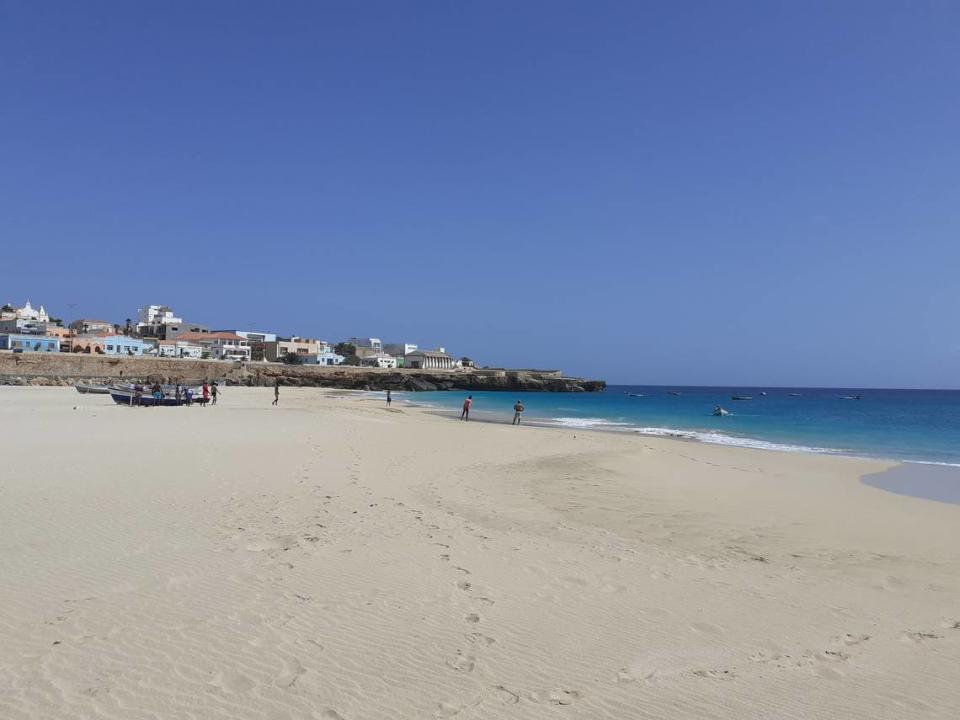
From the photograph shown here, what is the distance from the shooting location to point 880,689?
420 centimetres

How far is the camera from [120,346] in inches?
3551

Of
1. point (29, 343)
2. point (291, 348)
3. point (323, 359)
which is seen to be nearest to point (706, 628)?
point (29, 343)

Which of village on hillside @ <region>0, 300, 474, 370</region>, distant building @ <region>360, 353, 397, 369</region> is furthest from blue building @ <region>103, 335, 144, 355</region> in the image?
distant building @ <region>360, 353, 397, 369</region>

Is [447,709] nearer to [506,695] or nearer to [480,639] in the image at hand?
[506,695]

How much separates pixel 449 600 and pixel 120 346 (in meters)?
100

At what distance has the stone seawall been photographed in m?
63.1

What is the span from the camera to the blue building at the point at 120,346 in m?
88.4

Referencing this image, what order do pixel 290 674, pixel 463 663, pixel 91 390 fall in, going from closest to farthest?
1. pixel 290 674
2. pixel 463 663
3. pixel 91 390

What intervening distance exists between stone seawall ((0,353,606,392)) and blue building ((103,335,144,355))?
16957 mm

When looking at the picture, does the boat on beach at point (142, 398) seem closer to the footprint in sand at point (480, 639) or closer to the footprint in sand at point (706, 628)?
the footprint in sand at point (480, 639)

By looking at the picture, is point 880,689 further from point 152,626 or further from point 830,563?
point 152,626

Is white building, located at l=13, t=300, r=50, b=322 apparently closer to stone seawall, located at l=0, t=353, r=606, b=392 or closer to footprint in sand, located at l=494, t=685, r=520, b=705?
stone seawall, located at l=0, t=353, r=606, b=392

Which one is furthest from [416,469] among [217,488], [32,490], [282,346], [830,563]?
[282,346]

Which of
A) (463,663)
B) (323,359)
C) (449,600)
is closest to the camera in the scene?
(463,663)
